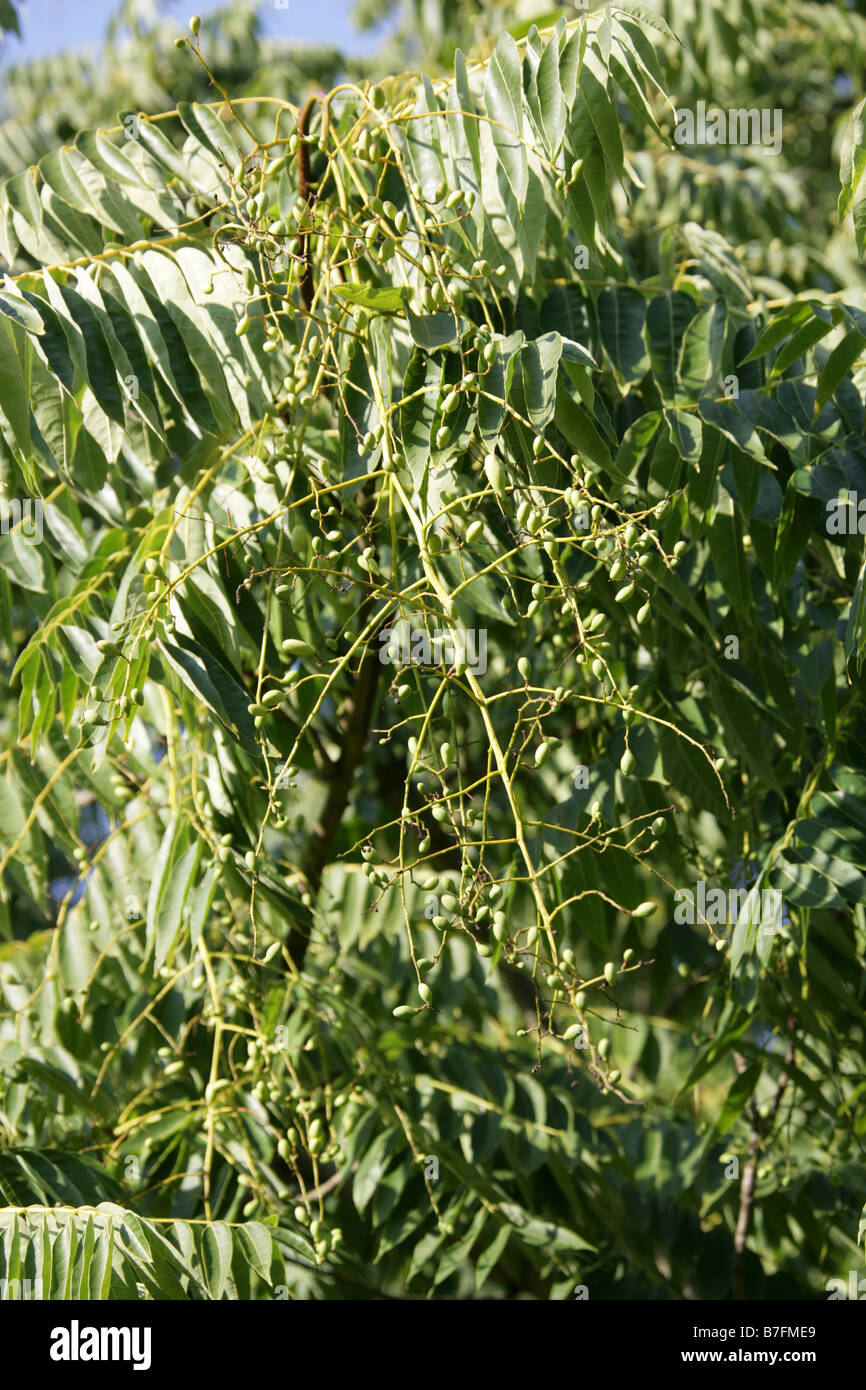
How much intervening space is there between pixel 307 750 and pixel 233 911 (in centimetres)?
35

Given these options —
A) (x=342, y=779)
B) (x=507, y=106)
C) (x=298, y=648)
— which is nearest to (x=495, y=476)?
(x=298, y=648)

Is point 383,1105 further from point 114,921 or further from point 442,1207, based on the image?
point 114,921

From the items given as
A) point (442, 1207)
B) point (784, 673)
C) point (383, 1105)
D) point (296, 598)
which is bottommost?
point (442, 1207)

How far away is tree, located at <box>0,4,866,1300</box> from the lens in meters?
1.68

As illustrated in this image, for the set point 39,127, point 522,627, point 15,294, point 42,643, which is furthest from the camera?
point 39,127

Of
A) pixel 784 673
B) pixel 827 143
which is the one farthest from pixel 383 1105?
pixel 827 143

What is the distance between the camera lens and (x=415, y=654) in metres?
1.79

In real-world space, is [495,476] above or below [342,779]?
above

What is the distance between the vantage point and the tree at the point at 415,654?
1.68m

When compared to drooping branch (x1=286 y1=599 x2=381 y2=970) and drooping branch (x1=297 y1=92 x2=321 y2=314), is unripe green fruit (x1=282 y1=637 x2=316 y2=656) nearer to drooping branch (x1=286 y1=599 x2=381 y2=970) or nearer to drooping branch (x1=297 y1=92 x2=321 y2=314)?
drooping branch (x1=297 y1=92 x2=321 y2=314)

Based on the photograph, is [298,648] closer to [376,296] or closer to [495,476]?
[495,476]

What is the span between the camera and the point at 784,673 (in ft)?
6.88

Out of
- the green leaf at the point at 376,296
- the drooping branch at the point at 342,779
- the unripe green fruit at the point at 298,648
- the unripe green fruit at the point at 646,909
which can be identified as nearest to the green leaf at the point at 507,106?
the green leaf at the point at 376,296

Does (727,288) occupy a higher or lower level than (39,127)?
lower
